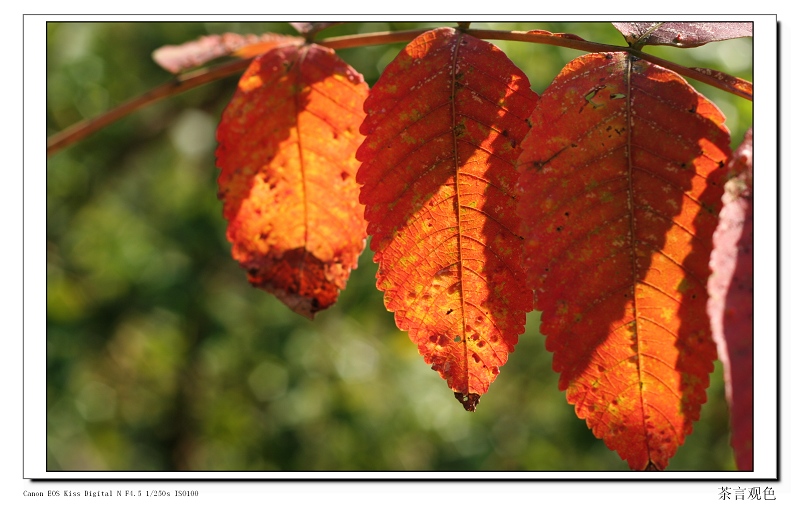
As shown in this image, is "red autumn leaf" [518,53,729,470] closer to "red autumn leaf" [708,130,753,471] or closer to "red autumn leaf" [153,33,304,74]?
"red autumn leaf" [708,130,753,471]

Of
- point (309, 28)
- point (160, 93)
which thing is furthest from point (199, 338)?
point (309, 28)

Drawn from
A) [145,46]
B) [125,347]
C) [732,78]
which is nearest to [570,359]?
[732,78]

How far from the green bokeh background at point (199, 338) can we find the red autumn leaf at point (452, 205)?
1.53m

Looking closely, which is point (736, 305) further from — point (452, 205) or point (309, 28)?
point (309, 28)

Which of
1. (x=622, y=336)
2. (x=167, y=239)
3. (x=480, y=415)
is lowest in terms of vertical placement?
(x=480, y=415)

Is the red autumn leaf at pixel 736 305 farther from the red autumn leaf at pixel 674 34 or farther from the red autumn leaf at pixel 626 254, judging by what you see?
the red autumn leaf at pixel 674 34

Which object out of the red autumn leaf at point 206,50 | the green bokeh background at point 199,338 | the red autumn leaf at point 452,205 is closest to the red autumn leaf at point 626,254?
the red autumn leaf at point 452,205

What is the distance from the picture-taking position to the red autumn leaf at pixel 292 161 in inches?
25.8

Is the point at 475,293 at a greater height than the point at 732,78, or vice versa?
the point at 732,78

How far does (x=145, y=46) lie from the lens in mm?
2533

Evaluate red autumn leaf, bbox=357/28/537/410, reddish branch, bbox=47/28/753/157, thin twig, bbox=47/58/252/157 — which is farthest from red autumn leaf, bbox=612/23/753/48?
thin twig, bbox=47/58/252/157

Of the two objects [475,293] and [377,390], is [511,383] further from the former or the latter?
[475,293]

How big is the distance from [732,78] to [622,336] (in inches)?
9.4

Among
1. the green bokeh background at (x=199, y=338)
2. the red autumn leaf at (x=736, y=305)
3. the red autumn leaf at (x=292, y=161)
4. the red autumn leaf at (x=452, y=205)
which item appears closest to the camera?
the red autumn leaf at (x=736, y=305)
